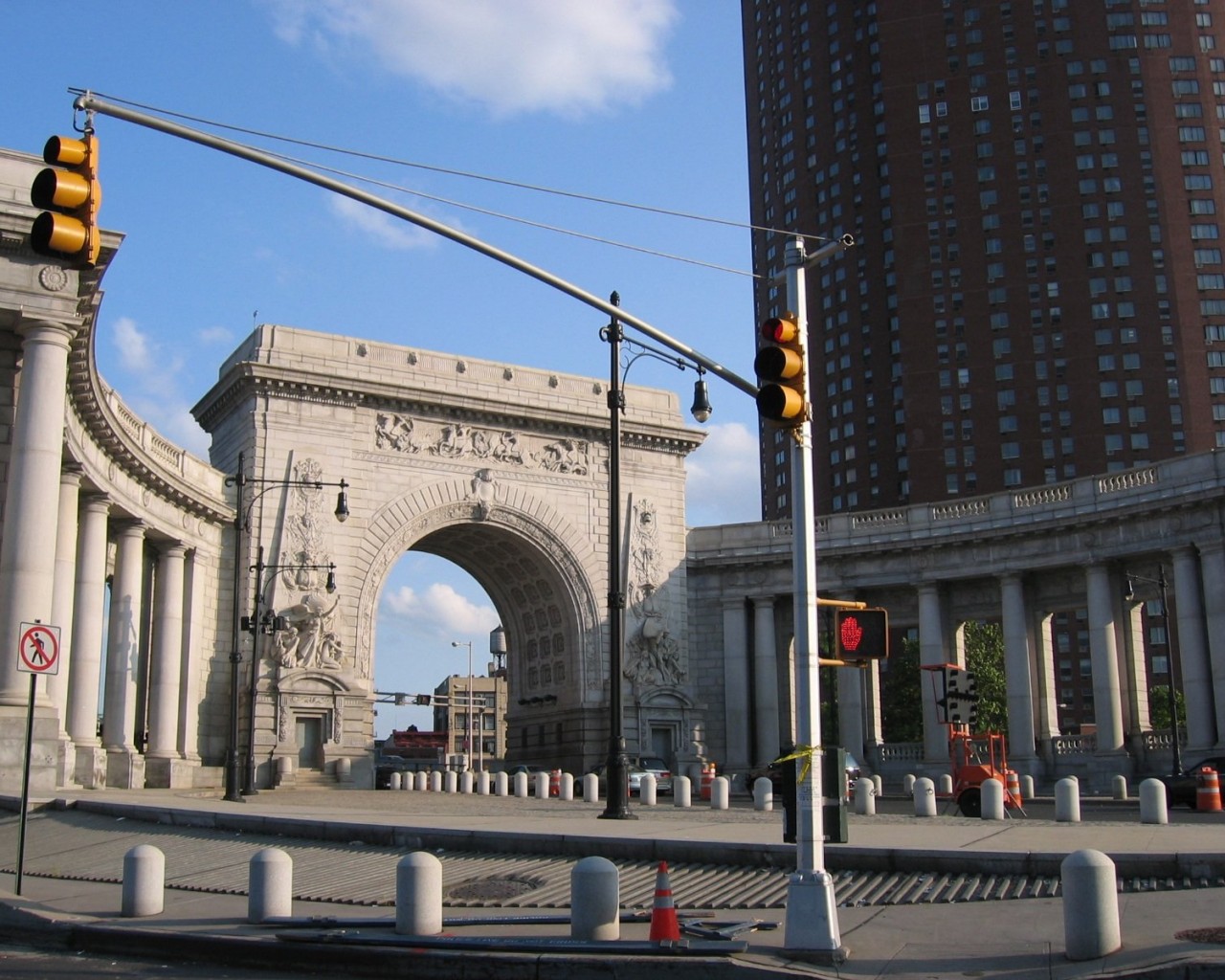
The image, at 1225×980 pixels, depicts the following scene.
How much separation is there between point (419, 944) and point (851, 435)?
4289 inches

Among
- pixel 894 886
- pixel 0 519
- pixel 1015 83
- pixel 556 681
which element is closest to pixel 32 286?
pixel 0 519

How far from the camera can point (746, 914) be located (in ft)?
50.5

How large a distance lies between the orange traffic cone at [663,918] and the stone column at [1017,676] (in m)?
45.3

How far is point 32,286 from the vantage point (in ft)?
101

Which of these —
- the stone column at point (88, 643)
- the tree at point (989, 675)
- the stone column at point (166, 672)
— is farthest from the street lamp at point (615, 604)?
the tree at point (989, 675)

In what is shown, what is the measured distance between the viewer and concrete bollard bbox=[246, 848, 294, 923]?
1515cm

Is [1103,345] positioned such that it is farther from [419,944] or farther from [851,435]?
[419,944]

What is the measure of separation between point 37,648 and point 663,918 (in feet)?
32.5

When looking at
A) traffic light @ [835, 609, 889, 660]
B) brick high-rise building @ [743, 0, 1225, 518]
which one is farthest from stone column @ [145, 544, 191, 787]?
brick high-rise building @ [743, 0, 1225, 518]

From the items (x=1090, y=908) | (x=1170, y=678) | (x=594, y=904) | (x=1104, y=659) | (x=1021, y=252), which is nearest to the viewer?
(x=1090, y=908)

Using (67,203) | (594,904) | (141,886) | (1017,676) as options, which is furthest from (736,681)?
(67,203)

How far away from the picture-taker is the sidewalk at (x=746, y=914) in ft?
40.2

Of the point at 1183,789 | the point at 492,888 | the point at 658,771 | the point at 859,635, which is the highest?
the point at 859,635

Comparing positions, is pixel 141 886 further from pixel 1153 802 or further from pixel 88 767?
pixel 88 767
